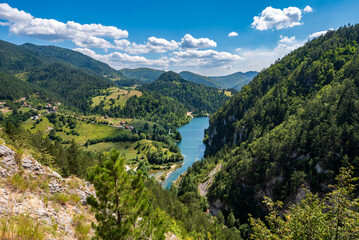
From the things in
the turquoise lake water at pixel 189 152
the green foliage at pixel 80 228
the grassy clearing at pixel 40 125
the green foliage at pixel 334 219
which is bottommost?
the turquoise lake water at pixel 189 152

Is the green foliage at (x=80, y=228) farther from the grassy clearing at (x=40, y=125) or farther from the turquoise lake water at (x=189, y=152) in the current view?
the grassy clearing at (x=40, y=125)

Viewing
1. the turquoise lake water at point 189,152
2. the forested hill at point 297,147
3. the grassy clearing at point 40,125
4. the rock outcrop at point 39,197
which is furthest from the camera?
the grassy clearing at point 40,125

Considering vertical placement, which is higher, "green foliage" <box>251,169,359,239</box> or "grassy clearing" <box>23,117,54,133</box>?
"green foliage" <box>251,169,359,239</box>

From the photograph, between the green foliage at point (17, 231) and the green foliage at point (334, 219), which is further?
the green foliage at point (334, 219)

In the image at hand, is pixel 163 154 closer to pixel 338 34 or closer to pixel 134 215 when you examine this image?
pixel 134 215

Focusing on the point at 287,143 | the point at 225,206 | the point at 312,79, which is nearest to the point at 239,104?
the point at 312,79

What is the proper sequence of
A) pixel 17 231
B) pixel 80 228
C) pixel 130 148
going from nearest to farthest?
1. pixel 17 231
2. pixel 80 228
3. pixel 130 148

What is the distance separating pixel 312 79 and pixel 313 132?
230 ft

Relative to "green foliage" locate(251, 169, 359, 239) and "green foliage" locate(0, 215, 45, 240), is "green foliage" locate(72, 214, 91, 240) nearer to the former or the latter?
"green foliage" locate(0, 215, 45, 240)

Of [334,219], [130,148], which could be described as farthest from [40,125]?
[334,219]

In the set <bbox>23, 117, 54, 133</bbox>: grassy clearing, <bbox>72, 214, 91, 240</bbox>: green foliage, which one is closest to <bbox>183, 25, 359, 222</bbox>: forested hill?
<bbox>72, 214, 91, 240</bbox>: green foliage

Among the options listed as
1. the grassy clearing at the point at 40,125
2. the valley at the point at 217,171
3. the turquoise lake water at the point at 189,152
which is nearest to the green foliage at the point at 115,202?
the valley at the point at 217,171

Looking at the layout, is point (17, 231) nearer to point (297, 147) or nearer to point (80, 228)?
point (80, 228)

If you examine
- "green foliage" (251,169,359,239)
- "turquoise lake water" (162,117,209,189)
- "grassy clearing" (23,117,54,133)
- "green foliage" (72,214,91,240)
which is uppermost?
"green foliage" (251,169,359,239)
